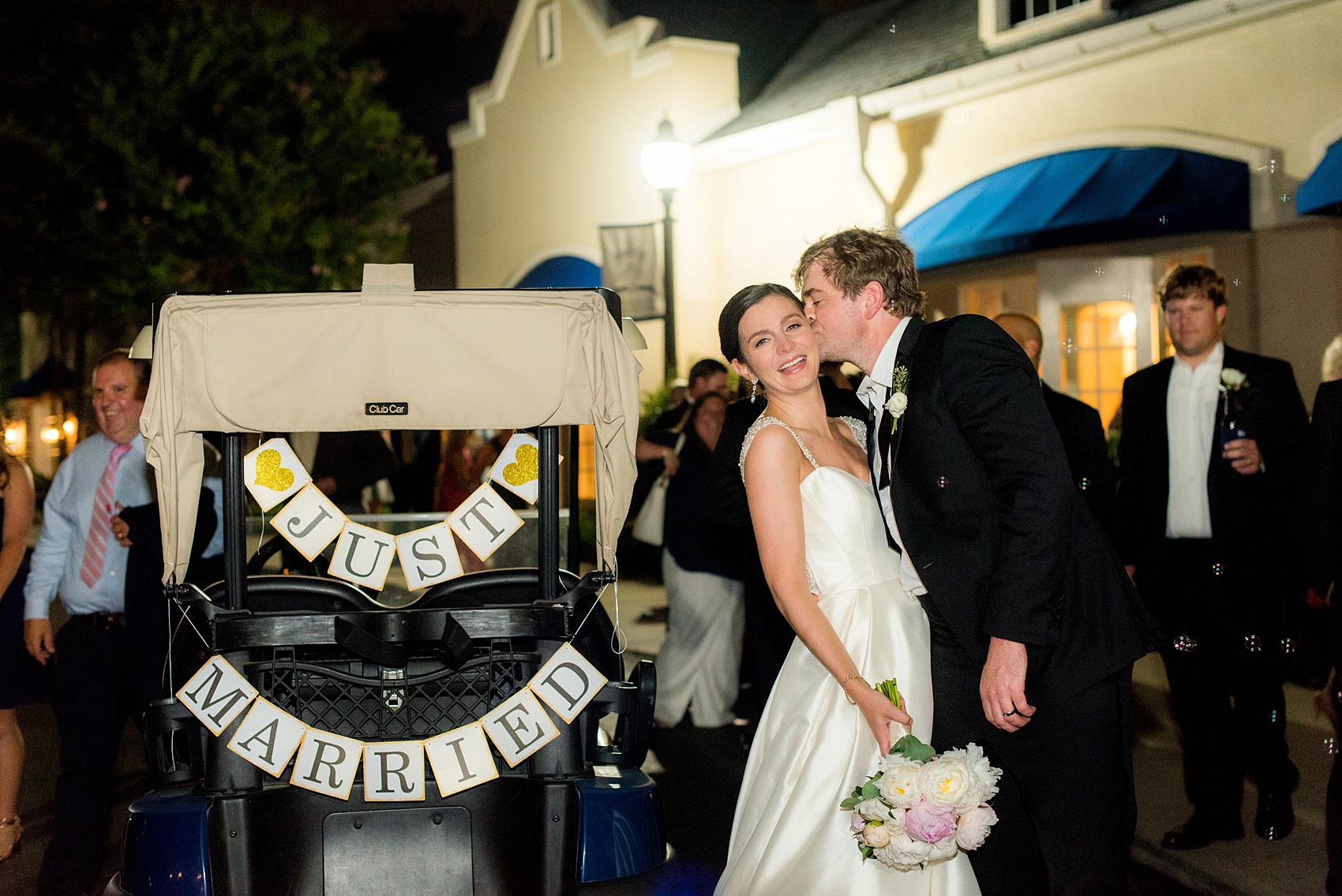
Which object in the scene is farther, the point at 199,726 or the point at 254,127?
the point at 254,127

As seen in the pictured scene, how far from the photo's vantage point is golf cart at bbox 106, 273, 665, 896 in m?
3.69

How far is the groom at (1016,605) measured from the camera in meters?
3.15

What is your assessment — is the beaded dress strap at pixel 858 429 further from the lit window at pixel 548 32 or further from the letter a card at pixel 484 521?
the lit window at pixel 548 32

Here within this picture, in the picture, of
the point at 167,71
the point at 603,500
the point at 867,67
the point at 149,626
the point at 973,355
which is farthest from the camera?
the point at 167,71

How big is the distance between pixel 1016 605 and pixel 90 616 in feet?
12.7

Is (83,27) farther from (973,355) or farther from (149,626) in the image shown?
(973,355)

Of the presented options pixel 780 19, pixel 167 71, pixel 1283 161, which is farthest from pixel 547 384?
pixel 167 71

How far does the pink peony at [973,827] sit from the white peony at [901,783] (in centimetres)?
14

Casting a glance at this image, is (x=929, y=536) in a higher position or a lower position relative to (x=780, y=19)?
lower

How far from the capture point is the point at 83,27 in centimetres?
2792

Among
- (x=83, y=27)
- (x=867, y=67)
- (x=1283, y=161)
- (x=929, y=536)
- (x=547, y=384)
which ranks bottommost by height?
(x=929, y=536)

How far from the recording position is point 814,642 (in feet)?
11.5

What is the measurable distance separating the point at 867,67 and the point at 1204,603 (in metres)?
12.3

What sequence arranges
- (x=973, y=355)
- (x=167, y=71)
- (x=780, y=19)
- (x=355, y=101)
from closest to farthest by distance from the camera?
(x=973, y=355)
(x=780, y=19)
(x=167, y=71)
(x=355, y=101)
